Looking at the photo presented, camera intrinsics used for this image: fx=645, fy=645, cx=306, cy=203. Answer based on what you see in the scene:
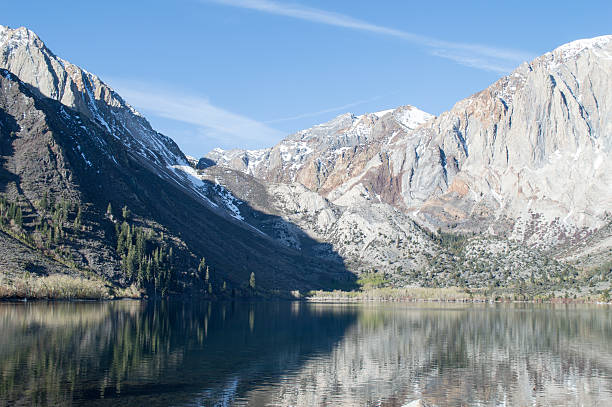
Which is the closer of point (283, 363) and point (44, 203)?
point (283, 363)

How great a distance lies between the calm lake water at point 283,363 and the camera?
59500mm

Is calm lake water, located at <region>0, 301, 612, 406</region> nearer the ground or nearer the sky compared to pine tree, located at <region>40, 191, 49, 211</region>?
nearer the ground

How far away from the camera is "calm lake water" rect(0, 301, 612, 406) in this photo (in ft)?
195

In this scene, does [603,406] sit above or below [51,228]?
below

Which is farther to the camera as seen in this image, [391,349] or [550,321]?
[550,321]

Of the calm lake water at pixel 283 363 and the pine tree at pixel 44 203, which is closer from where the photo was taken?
the calm lake water at pixel 283 363

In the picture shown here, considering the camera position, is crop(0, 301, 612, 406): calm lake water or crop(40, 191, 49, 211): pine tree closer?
crop(0, 301, 612, 406): calm lake water

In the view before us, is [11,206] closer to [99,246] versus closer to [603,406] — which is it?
[99,246]

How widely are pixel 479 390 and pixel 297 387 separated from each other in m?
18.5

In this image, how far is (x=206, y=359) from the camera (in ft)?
264

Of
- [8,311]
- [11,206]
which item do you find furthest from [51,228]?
[8,311]

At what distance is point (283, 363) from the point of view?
8112 centimetres

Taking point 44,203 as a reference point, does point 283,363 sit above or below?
below

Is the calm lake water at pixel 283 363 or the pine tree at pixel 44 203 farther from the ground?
the pine tree at pixel 44 203
